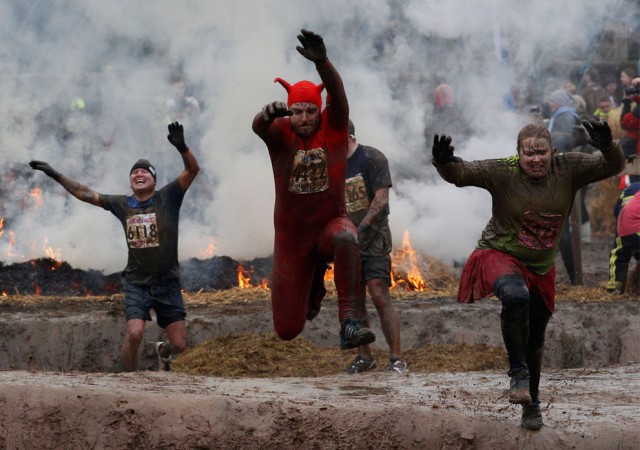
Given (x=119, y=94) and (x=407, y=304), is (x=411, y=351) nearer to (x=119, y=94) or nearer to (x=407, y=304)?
(x=407, y=304)

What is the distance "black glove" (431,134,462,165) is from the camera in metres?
6.41

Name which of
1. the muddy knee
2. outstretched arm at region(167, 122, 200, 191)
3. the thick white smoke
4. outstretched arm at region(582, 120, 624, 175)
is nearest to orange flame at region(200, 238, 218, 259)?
the thick white smoke

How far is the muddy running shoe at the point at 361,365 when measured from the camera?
31.6ft

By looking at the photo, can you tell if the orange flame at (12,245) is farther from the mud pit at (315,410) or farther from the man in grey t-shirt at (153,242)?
the mud pit at (315,410)

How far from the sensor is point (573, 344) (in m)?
11.4

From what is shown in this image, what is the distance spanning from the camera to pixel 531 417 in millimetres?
6715

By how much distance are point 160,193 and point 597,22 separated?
11491mm

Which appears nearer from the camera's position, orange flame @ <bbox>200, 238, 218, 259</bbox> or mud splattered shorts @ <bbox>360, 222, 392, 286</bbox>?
mud splattered shorts @ <bbox>360, 222, 392, 286</bbox>

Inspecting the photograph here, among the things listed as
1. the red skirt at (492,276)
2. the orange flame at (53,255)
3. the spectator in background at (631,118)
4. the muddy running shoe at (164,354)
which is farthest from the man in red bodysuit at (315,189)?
the spectator in background at (631,118)

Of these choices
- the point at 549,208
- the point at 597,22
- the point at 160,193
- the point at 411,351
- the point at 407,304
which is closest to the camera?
the point at 549,208

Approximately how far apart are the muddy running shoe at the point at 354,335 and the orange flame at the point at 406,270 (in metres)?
6.75

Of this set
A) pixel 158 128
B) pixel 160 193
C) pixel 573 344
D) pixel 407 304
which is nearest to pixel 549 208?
pixel 160 193

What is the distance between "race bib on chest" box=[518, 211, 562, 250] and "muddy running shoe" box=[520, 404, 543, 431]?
1.00 m

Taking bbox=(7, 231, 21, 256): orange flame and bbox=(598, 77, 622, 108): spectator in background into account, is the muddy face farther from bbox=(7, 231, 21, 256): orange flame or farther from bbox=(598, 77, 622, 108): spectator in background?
bbox=(598, 77, 622, 108): spectator in background
